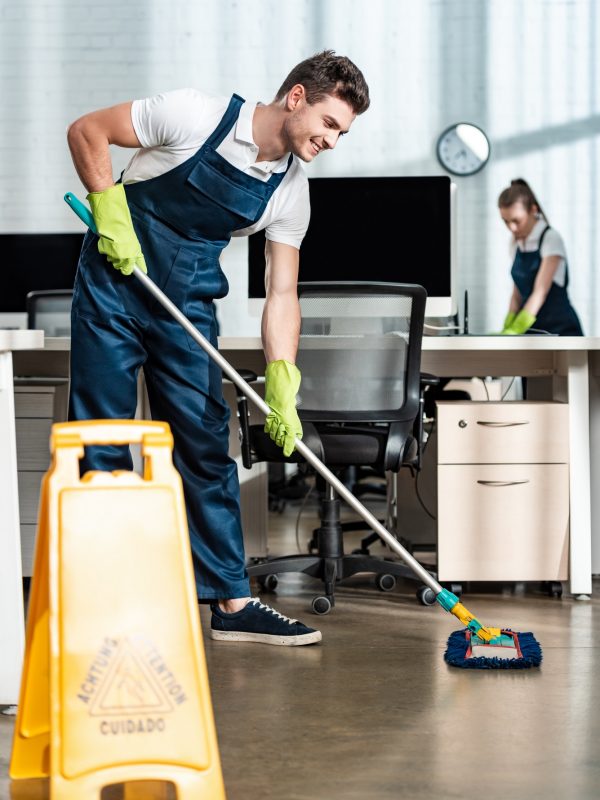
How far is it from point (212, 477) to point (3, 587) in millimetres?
608

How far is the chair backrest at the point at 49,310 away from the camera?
11.9 feet

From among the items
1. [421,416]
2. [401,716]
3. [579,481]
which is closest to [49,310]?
[421,416]

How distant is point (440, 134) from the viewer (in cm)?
568

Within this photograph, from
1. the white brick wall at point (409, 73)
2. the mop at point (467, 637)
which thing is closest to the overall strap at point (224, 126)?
the mop at point (467, 637)

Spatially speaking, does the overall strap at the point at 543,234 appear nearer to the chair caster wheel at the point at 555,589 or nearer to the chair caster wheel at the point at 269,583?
the chair caster wheel at the point at 555,589

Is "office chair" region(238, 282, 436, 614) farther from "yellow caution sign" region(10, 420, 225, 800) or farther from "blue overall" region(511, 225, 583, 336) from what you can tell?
"blue overall" region(511, 225, 583, 336)

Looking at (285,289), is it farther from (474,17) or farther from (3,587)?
(474,17)

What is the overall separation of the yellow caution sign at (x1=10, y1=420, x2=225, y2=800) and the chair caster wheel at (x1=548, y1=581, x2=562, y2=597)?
1.73 m

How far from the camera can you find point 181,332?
82.8 inches

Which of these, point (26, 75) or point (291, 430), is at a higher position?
point (26, 75)

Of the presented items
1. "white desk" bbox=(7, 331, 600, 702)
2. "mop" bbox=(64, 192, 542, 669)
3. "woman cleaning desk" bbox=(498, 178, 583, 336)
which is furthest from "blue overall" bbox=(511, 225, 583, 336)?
"mop" bbox=(64, 192, 542, 669)

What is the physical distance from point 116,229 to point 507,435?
47.9 inches

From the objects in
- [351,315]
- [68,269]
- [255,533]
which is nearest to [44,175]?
[68,269]

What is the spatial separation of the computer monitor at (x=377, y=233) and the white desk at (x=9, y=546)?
1.42 meters
